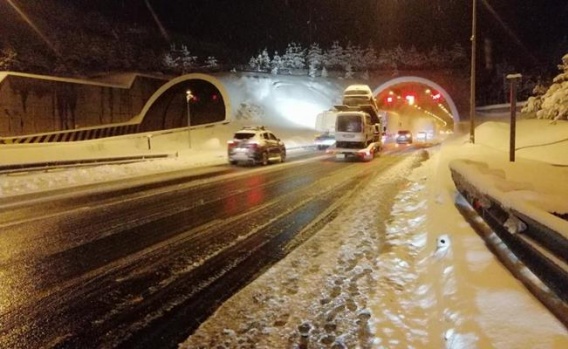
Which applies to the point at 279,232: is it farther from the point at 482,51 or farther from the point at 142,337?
the point at 482,51

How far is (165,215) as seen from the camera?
1108 cm

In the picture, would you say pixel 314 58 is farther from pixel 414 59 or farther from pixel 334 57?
pixel 414 59

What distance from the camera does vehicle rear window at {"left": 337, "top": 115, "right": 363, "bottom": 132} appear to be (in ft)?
93.7

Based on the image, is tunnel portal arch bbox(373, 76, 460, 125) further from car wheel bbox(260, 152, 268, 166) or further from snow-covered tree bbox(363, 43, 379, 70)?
car wheel bbox(260, 152, 268, 166)

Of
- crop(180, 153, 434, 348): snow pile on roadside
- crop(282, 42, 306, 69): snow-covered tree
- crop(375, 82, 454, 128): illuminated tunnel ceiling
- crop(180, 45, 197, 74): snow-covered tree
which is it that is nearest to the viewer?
crop(180, 153, 434, 348): snow pile on roadside

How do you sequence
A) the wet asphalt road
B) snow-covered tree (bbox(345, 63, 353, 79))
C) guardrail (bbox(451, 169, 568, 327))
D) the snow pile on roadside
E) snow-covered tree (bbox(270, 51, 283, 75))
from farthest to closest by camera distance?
snow-covered tree (bbox(345, 63, 353, 79)) → snow-covered tree (bbox(270, 51, 283, 75)) → the wet asphalt road → the snow pile on roadside → guardrail (bbox(451, 169, 568, 327))

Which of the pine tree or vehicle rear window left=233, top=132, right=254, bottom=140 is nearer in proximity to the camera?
vehicle rear window left=233, top=132, right=254, bottom=140

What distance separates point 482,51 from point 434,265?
2906 inches

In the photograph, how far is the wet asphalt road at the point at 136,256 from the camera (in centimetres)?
509

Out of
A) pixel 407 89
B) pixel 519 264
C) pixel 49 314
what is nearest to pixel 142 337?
pixel 49 314

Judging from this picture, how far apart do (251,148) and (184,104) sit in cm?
2690

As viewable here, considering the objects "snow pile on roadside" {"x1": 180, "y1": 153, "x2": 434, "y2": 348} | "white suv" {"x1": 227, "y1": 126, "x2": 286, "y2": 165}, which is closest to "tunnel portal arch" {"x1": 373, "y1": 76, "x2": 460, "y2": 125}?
"white suv" {"x1": 227, "y1": 126, "x2": 286, "y2": 165}

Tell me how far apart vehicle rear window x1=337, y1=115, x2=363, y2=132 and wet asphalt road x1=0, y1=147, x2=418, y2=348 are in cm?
1364

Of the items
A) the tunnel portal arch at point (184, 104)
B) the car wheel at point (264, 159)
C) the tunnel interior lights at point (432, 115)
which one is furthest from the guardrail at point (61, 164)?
the tunnel interior lights at point (432, 115)
